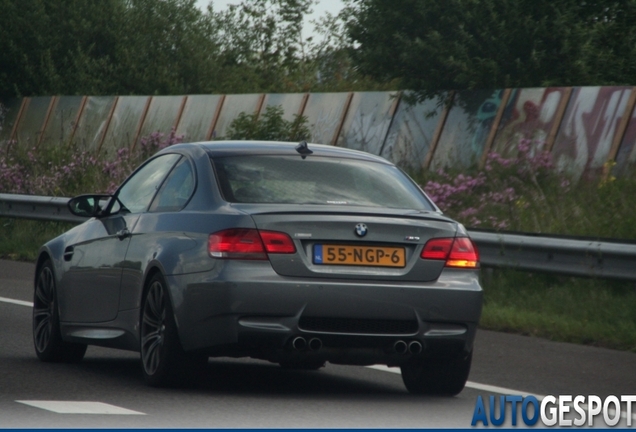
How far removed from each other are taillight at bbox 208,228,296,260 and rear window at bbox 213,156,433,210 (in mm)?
381

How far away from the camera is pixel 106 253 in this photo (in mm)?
9188

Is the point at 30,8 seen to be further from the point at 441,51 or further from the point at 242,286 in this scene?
the point at 242,286

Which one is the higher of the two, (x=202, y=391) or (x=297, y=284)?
(x=297, y=284)

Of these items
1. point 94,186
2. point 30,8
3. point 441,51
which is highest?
point 30,8

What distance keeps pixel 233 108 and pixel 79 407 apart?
22549 mm

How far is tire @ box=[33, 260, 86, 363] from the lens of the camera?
966cm

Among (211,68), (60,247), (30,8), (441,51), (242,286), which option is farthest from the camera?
(211,68)

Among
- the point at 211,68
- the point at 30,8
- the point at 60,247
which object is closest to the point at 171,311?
the point at 60,247

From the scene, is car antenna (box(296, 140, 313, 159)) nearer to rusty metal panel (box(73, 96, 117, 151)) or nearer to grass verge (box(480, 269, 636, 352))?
grass verge (box(480, 269, 636, 352))

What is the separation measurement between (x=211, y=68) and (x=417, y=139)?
2331 centimetres

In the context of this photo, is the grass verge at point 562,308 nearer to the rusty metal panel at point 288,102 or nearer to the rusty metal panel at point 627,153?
the rusty metal panel at point 627,153

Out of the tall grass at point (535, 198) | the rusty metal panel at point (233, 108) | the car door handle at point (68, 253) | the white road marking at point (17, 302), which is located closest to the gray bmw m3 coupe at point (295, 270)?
the car door handle at point (68, 253)

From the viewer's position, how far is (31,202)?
67.6ft

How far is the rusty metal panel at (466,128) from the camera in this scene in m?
23.0
